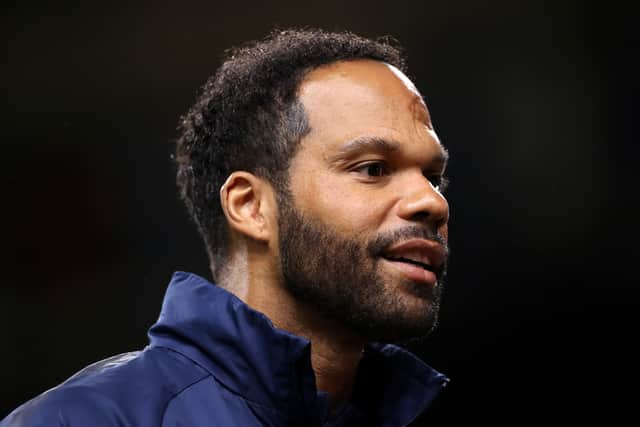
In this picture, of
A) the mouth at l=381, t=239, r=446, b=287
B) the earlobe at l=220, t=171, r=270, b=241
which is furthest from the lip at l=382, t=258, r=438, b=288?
the earlobe at l=220, t=171, r=270, b=241

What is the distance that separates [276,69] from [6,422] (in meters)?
0.91

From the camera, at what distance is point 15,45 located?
129 inches

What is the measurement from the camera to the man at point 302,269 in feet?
4.84

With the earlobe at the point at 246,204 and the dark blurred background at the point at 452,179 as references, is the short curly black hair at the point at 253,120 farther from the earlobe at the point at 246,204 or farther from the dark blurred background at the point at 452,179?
the dark blurred background at the point at 452,179

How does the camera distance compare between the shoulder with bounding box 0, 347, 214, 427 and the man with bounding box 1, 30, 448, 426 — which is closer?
the shoulder with bounding box 0, 347, 214, 427

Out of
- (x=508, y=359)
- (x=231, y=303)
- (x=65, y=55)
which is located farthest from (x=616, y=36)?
(x=231, y=303)

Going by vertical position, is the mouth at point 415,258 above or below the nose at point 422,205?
below

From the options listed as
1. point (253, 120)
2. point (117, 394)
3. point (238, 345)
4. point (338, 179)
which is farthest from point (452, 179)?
point (117, 394)

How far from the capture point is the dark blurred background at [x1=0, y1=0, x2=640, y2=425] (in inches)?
127

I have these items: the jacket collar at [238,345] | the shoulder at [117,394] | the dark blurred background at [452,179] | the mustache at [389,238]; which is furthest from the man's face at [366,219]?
the dark blurred background at [452,179]

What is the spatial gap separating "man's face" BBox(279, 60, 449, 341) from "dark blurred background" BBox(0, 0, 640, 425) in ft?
5.55

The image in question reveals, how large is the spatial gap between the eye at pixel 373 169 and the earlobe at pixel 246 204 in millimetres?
207

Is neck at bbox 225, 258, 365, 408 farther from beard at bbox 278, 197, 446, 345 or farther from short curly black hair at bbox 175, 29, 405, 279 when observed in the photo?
short curly black hair at bbox 175, 29, 405, 279

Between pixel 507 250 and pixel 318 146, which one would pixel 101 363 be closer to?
pixel 318 146
